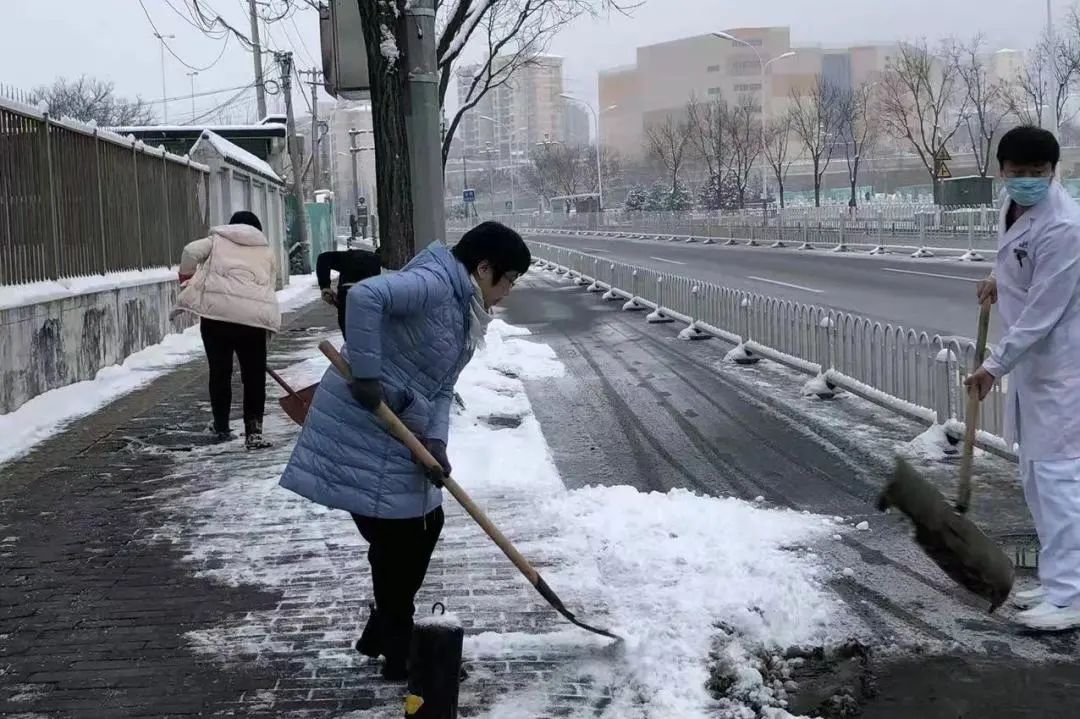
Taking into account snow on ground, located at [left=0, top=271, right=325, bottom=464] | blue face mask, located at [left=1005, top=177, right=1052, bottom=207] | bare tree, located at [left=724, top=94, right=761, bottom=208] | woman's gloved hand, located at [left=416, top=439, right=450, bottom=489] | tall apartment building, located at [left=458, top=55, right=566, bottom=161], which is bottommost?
snow on ground, located at [left=0, top=271, right=325, bottom=464]

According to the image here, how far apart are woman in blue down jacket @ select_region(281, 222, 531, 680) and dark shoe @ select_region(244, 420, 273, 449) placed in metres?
4.47

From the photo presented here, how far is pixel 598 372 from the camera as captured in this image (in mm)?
12156

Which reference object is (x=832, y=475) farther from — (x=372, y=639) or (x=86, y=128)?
(x=86, y=128)

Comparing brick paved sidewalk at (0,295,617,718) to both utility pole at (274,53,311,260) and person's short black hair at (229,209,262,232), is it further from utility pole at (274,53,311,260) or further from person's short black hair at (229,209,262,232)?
utility pole at (274,53,311,260)

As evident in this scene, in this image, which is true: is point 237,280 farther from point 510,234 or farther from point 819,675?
point 819,675

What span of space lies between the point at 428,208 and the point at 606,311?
11.1 meters

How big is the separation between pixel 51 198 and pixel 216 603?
709cm

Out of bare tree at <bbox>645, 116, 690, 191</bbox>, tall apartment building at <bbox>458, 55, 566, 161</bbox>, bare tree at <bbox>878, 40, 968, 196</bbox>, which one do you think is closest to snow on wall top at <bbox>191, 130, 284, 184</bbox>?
bare tree at <bbox>878, 40, 968, 196</bbox>

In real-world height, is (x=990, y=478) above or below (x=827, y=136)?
below

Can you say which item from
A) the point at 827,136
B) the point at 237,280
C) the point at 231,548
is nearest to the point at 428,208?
the point at 237,280

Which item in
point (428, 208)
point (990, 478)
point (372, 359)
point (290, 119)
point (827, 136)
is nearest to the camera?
point (372, 359)

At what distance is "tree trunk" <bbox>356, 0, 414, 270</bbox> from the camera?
838cm

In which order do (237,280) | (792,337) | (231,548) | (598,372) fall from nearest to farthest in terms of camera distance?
1. (231,548)
2. (237,280)
3. (792,337)
4. (598,372)

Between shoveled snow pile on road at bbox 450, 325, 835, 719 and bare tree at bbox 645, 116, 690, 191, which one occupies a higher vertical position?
bare tree at bbox 645, 116, 690, 191
